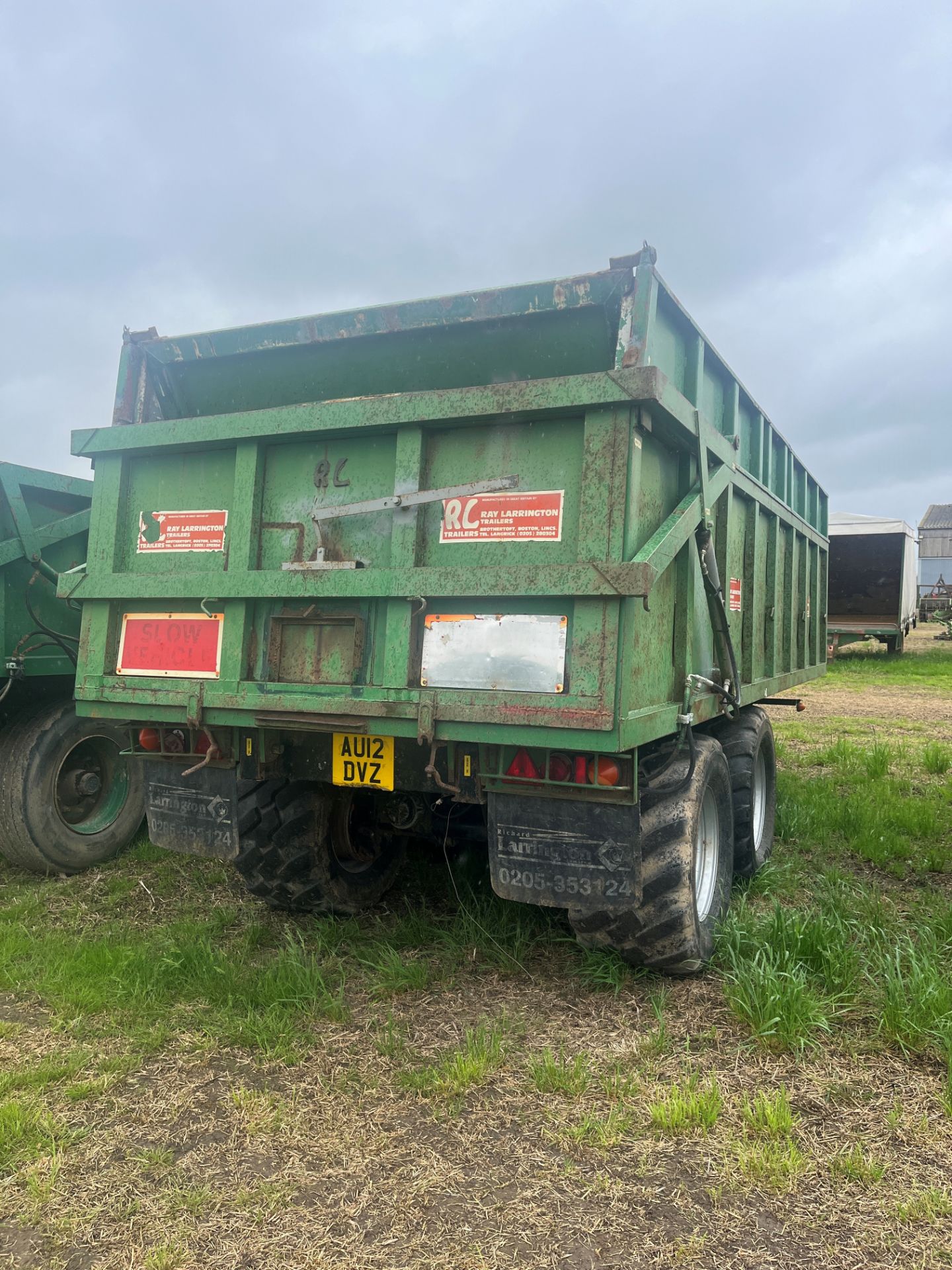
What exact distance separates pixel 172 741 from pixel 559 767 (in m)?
1.73

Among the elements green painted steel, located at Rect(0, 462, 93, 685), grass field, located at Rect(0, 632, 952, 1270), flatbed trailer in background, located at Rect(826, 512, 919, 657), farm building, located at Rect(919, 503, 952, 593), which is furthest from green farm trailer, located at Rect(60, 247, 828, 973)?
farm building, located at Rect(919, 503, 952, 593)

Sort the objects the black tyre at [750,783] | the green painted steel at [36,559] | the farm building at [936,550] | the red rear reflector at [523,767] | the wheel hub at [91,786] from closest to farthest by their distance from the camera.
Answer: the red rear reflector at [523,767] → the black tyre at [750,783] → the green painted steel at [36,559] → the wheel hub at [91,786] → the farm building at [936,550]

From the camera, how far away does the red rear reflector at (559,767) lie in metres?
3.15

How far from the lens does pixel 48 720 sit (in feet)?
17.3

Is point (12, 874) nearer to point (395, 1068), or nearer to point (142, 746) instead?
point (142, 746)

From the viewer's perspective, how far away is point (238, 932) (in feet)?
14.0

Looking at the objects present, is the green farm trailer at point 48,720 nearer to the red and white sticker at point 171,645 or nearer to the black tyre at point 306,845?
the black tyre at point 306,845

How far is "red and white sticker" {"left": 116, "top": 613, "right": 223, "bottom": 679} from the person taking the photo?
3.64m

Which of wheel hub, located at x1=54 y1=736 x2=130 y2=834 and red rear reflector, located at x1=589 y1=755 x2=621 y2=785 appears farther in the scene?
wheel hub, located at x1=54 y1=736 x2=130 y2=834

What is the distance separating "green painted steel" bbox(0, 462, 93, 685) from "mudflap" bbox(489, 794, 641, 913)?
10.6 feet

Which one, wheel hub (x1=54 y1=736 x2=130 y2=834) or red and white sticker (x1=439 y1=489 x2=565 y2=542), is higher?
red and white sticker (x1=439 y1=489 x2=565 y2=542)

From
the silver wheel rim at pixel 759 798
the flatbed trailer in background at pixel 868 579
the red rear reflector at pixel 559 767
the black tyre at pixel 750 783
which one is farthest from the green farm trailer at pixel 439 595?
the flatbed trailer in background at pixel 868 579

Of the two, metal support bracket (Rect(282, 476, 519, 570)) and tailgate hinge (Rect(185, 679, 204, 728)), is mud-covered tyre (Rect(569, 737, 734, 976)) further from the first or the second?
tailgate hinge (Rect(185, 679, 204, 728))

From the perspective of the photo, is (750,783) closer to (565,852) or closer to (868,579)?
(565,852)
